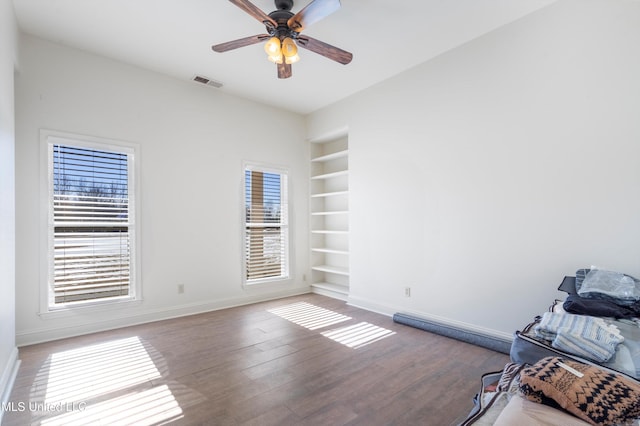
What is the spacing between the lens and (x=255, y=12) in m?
2.38

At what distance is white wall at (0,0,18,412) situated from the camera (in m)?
2.19

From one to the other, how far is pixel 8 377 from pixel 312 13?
11.9 ft

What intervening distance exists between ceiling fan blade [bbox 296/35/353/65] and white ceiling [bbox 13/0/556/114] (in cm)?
33

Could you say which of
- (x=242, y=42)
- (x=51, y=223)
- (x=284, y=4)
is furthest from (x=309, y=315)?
(x=284, y=4)

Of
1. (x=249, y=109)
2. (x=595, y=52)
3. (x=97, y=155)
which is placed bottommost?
(x=97, y=155)

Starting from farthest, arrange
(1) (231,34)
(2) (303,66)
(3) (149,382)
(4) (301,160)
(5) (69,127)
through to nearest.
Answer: (4) (301,160) < (2) (303,66) < (5) (69,127) < (1) (231,34) < (3) (149,382)

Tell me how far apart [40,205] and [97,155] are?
78cm

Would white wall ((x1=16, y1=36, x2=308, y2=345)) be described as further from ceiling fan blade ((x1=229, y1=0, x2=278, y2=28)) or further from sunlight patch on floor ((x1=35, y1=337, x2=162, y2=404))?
ceiling fan blade ((x1=229, y1=0, x2=278, y2=28))

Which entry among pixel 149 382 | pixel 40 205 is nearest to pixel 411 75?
pixel 149 382

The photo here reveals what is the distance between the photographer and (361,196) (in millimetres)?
4547

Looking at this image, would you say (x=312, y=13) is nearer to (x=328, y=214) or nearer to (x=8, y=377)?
(x=328, y=214)

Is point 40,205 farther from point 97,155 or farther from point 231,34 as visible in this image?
point 231,34

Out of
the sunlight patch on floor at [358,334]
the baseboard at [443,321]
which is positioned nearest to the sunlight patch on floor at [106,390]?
the sunlight patch on floor at [358,334]

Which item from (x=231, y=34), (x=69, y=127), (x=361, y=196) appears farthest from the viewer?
(x=361, y=196)
